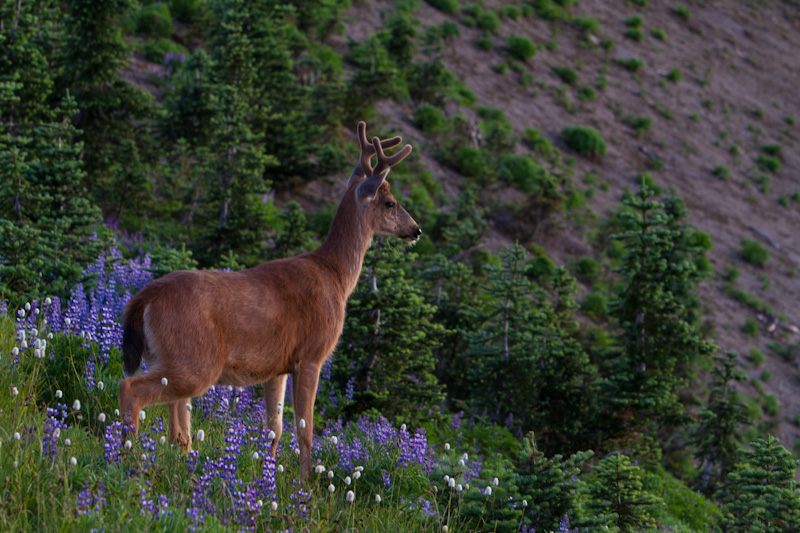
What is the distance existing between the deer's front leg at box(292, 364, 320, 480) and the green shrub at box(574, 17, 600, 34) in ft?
92.5

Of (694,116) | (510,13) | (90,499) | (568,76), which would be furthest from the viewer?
(510,13)

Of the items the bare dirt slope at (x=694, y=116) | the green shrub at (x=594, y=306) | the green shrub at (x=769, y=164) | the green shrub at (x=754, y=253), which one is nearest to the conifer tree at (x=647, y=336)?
the green shrub at (x=594, y=306)

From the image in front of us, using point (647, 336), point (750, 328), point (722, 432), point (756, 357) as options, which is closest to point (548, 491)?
point (647, 336)

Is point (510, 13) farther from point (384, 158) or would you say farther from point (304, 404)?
point (304, 404)

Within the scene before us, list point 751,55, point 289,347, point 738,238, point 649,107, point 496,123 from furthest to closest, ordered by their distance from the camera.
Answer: point 751,55
point 649,107
point 738,238
point 496,123
point 289,347

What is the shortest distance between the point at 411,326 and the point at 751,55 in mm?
32520

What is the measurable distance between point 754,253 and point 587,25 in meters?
13.3

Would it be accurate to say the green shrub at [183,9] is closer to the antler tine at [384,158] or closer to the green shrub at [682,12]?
the antler tine at [384,158]

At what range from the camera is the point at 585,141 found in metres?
23.4

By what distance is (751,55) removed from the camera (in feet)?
113

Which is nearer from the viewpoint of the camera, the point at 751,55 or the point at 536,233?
the point at 536,233

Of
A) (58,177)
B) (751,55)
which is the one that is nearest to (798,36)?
(751,55)

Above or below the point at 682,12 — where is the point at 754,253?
below

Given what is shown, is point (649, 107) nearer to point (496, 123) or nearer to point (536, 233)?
point (496, 123)
